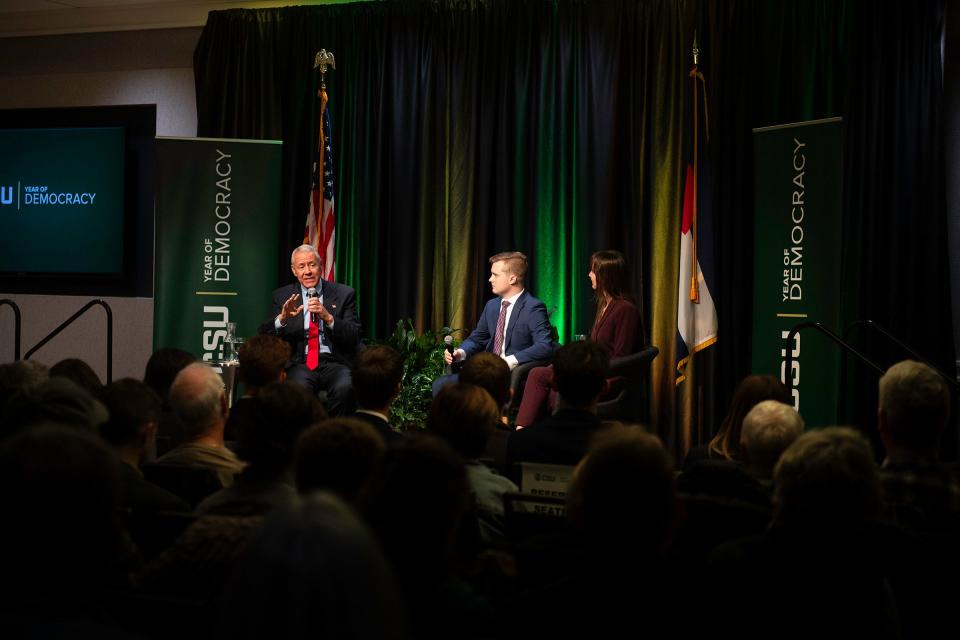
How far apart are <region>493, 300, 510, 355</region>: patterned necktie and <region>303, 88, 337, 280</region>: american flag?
1282 mm

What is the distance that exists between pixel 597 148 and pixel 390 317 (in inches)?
77.9

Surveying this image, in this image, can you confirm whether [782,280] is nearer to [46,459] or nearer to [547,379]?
[547,379]

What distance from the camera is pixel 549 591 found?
1663 millimetres

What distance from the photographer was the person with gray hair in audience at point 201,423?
2.89 m

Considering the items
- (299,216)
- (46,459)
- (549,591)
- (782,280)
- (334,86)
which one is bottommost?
(549,591)

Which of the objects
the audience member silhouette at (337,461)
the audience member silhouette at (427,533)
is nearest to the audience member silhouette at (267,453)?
the audience member silhouette at (337,461)

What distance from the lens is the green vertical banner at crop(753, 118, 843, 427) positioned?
214 inches

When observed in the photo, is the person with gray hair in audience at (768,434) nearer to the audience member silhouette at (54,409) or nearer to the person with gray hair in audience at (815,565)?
the person with gray hair in audience at (815,565)

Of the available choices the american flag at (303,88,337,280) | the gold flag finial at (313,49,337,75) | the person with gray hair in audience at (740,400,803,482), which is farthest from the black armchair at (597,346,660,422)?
the gold flag finial at (313,49,337,75)

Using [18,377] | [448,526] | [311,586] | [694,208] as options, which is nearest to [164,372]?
[18,377]

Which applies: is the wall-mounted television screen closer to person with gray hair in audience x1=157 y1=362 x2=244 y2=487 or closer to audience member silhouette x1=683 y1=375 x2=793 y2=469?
person with gray hair in audience x1=157 y1=362 x2=244 y2=487

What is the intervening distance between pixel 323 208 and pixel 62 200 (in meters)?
2.65

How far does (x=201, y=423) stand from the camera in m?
2.98

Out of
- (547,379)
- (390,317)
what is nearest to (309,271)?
(390,317)
